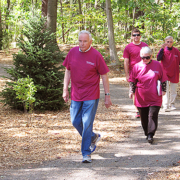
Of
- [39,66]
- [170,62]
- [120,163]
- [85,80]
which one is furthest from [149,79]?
[39,66]

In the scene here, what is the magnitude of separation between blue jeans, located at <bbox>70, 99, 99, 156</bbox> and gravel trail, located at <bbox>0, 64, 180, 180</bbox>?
388 millimetres

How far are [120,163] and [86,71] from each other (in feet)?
5.50

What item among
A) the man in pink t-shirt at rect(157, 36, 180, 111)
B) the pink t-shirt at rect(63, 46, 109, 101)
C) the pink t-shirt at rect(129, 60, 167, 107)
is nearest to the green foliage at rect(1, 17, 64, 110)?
the pink t-shirt at rect(129, 60, 167, 107)

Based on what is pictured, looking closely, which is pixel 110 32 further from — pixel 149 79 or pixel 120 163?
pixel 120 163

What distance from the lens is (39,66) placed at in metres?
7.85

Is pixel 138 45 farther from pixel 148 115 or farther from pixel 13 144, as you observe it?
pixel 13 144

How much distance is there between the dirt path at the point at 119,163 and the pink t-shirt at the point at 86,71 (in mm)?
1151

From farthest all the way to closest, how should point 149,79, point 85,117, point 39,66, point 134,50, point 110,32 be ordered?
1. point 110,32
2. point 39,66
3. point 134,50
4. point 149,79
5. point 85,117

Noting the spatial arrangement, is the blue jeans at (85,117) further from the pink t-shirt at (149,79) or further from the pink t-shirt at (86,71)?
the pink t-shirt at (149,79)

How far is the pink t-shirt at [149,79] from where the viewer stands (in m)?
5.40

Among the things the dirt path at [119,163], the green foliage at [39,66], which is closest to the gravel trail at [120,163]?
the dirt path at [119,163]

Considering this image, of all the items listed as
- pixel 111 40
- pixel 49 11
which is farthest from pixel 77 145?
pixel 111 40

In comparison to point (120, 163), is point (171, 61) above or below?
above

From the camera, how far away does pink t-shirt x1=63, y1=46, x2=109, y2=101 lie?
4.41m
